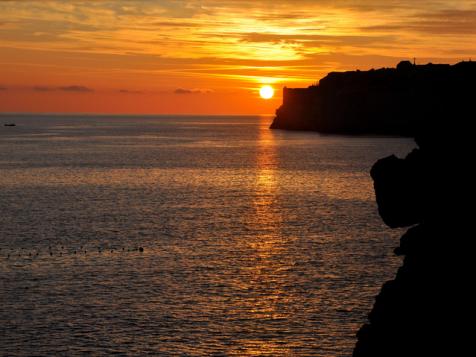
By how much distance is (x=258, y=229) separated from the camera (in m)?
88.3

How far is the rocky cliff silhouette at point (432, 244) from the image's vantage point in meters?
34.9

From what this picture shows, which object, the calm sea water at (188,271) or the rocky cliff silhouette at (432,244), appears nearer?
the rocky cliff silhouette at (432,244)

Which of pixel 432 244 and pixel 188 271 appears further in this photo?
pixel 188 271

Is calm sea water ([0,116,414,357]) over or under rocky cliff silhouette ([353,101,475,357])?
under

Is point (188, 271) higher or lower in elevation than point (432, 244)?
lower

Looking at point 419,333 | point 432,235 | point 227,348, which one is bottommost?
point 227,348

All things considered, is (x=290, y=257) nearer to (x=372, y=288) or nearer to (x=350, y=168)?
(x=372, y=288)

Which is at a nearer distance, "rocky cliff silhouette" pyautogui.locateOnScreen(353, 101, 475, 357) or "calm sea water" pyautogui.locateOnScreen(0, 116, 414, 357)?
"rocky cliff silhouette" pyautogui.locateOnScreen(353, 101, 475, 357)

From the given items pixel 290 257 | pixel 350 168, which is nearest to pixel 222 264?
pixel 290 257

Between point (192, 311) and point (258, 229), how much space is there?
3657 centimetres

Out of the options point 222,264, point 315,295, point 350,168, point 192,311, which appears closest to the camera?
point 192,311

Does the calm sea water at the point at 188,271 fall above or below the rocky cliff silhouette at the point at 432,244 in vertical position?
below

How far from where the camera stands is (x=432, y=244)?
36500mm

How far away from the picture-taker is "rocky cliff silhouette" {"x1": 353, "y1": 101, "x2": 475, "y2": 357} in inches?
1375
